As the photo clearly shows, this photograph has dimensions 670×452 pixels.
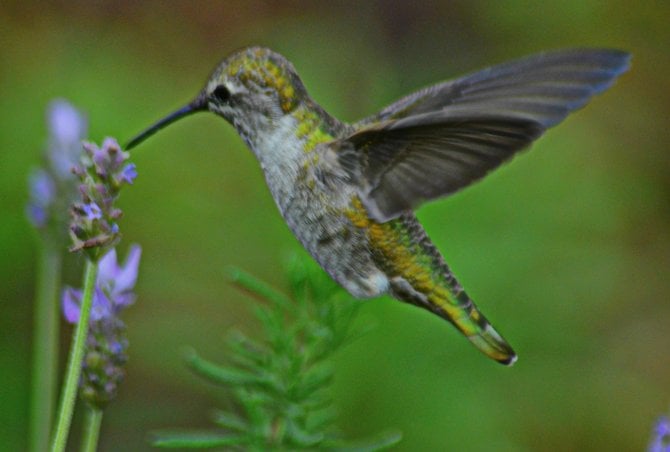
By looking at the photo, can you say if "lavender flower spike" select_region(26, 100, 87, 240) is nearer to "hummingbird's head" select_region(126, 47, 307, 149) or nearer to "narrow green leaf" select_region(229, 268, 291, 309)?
"hummingbird's head" select_region(126, 47, 307, 149)

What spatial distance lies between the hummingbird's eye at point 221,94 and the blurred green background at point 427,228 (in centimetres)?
86

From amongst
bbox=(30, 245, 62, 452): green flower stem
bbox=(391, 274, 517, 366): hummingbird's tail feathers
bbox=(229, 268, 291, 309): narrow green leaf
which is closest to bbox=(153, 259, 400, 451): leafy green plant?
bbox=(229, 268, 291, 309): narrow green leaf

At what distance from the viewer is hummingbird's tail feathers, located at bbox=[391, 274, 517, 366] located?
1.84 m

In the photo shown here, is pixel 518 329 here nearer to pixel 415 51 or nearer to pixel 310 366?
pixel 310 366

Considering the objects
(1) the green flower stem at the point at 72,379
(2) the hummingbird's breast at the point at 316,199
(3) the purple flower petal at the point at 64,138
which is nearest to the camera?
(1) the green flower stem at the point at 72,379

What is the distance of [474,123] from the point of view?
1.61 m

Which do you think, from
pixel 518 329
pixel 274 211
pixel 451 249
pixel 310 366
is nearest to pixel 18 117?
pixel 274 211

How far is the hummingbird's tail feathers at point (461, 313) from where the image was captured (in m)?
1.84

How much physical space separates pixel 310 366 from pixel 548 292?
1.55m

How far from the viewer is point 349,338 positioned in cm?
201

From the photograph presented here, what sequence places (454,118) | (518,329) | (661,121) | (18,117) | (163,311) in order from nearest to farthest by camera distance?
(454,118), (518,329), (163,311), (18,117), (661,121)

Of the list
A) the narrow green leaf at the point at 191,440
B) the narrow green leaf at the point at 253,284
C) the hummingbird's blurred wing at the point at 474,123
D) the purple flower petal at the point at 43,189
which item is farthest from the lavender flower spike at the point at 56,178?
the hummingbird's blurred wing at the point at 474,123

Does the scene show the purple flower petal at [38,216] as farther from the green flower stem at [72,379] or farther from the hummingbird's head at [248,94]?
the green flower stem at [72,379]

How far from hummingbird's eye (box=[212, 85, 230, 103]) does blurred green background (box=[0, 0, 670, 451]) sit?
2.82ft
